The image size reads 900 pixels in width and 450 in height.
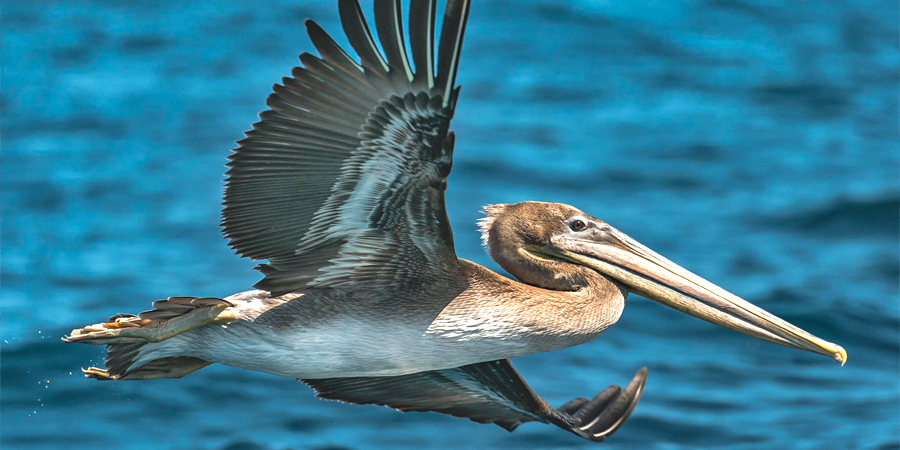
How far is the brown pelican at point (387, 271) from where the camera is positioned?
4148mm

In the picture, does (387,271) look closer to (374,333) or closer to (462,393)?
(374,333)

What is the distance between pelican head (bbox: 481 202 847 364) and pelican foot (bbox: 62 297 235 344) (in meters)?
1.49

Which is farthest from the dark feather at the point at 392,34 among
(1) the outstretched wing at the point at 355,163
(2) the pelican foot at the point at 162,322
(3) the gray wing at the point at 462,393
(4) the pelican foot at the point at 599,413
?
(4) the pelican foot at the point at 599,413

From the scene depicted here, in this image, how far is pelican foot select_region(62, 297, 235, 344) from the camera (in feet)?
15.5

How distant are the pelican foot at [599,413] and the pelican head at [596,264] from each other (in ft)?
3.06

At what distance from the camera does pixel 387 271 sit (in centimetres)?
486

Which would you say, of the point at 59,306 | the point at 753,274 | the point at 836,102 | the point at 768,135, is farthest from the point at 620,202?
the point at 59,306

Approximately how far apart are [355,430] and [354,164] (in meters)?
4.07

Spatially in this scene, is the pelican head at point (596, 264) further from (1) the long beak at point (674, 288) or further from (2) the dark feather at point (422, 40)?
(2) the dark feather at point (422, 40)

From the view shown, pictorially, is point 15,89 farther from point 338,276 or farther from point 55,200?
point 338,276

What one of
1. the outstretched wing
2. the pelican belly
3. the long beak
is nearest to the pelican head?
the long beak

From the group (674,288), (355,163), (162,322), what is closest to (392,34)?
(355,163)

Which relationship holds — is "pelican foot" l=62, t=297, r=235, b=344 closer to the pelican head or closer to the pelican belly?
the pelican belly

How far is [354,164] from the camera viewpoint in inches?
172
